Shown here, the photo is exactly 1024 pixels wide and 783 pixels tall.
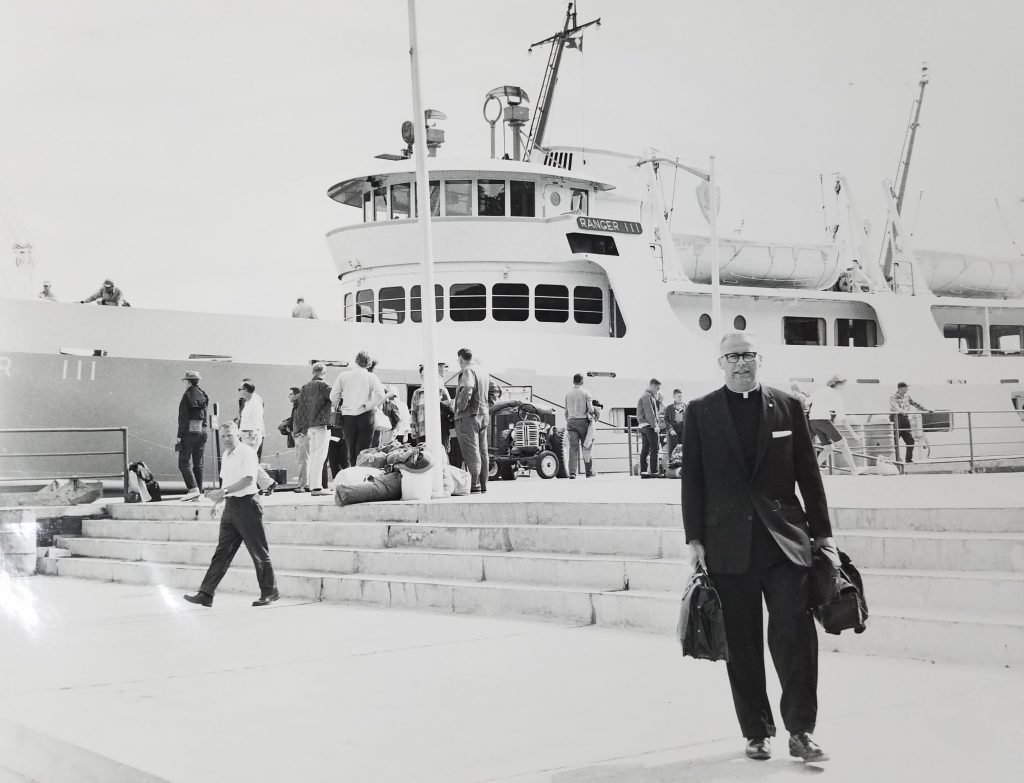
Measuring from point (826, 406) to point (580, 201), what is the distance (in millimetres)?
12097

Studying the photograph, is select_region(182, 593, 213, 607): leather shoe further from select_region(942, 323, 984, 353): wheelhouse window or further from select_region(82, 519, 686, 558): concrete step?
select_region(942, 323, 984, 353): wheelhouse window

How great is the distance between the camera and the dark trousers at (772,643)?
12.6 ft

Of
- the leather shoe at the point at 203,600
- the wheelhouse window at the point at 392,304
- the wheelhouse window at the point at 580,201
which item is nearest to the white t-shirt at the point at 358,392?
the leather shoe at the point at 203,600

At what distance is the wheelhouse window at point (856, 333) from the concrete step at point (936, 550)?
18.2 m

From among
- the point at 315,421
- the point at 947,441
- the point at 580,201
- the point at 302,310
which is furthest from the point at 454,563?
the point at 580,201

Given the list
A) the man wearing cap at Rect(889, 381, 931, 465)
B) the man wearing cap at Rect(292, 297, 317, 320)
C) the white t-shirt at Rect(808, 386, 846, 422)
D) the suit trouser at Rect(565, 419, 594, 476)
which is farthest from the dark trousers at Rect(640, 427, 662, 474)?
the man wearing cap at Rect(292, 297, 317, 320)

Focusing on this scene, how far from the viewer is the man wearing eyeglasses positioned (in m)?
3.89

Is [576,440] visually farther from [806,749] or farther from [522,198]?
[806,749]

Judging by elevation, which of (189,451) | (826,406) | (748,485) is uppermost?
(826,406)

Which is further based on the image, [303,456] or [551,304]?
[551,304]

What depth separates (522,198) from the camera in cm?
2144

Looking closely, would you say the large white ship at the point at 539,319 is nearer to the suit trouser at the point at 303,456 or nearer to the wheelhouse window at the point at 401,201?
the wheelhouse window at the point at 401,201

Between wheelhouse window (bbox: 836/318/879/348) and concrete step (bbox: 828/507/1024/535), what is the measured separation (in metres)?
17.9

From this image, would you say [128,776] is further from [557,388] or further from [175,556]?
[557,388]
